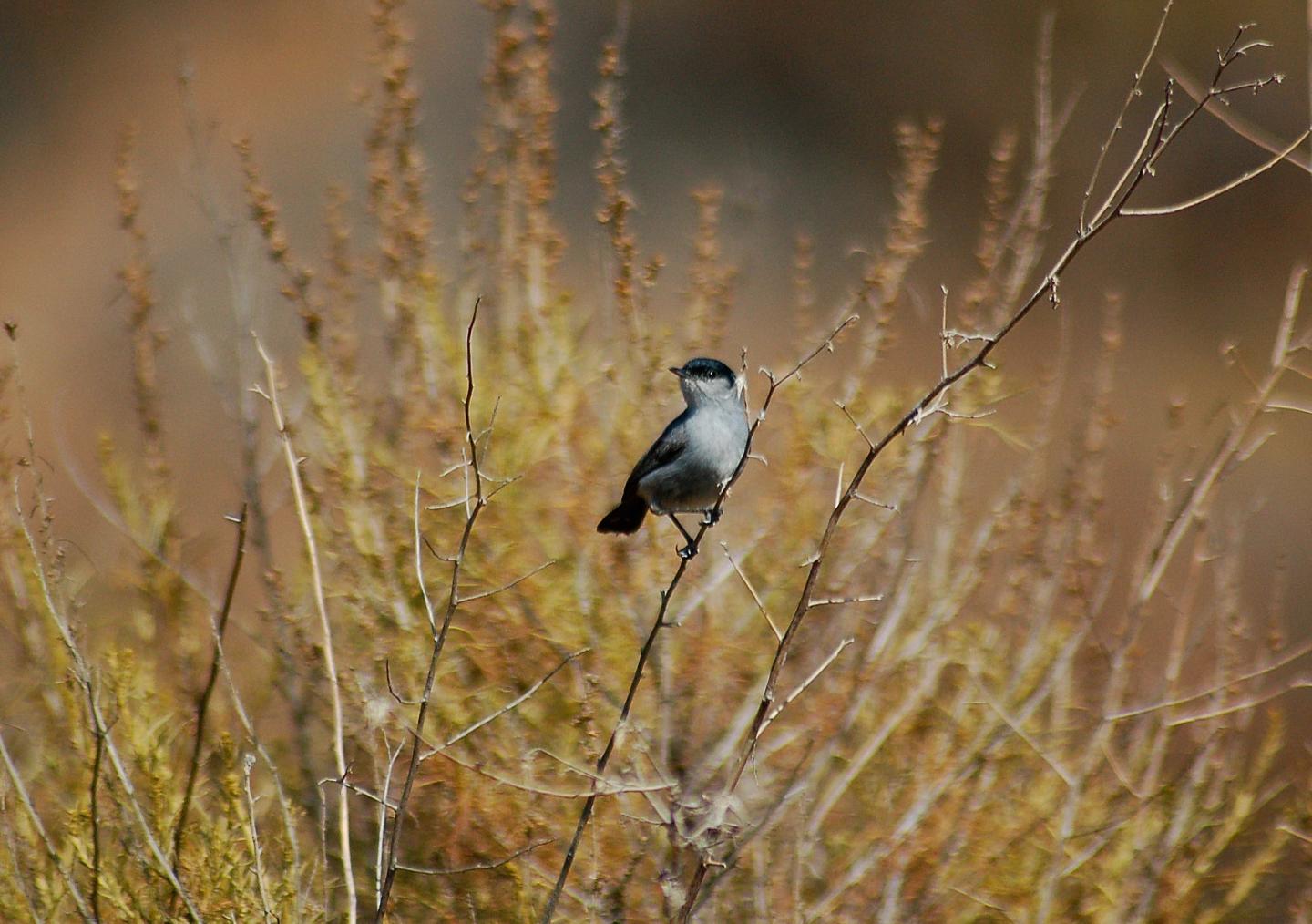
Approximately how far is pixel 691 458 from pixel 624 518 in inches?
10.0

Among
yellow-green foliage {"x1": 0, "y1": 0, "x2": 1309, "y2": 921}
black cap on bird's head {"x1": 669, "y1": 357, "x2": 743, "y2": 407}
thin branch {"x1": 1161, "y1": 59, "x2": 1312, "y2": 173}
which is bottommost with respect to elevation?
yellow-green foliage {"x1": 0, "y1": 0, "x2": 1309, "y2": 921}

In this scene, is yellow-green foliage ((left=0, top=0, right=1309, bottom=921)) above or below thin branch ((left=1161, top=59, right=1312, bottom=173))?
below

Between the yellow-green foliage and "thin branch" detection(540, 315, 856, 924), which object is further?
the yellow-green foliage

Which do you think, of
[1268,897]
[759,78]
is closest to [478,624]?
[1268,897]

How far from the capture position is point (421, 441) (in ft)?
14.4

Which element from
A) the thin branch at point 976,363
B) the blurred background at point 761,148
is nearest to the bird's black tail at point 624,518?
the thin branch at point 976,363

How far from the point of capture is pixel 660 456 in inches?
155

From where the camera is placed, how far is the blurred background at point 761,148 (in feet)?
38.0

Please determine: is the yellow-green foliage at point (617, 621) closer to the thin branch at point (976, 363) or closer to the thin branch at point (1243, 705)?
the thin branch at point (1243, 705)

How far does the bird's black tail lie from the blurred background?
702 centimetres

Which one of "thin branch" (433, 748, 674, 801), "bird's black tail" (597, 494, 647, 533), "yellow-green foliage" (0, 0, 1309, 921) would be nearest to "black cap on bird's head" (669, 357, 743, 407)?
"yellow-green foliage" (0, 0, 1309, 921)

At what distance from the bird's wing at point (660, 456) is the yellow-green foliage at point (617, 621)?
0.72ft

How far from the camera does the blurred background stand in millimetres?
11570

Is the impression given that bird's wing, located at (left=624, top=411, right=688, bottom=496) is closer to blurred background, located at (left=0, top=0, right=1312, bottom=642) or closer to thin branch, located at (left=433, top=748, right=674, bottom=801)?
thin branch, located at (left=433, top=748, right=674, bottom=801)
